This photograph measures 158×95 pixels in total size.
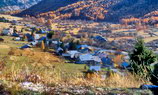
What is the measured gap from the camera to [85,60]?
4341cm

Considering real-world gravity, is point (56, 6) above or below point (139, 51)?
above

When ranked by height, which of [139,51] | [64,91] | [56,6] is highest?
[56,6]

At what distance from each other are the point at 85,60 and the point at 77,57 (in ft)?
10.7

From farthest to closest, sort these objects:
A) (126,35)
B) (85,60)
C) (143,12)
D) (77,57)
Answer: (143,12), (126,35), (77,57), (85,60)

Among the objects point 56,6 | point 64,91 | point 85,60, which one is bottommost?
point 85,60

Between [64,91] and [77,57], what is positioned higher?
[64,91]

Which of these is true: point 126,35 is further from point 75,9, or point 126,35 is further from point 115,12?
point 75,9

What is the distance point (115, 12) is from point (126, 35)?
2643 inches

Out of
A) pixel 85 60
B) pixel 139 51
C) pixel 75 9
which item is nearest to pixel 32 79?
pixel 139 51

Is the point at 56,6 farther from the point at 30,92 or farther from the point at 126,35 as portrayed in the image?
the point at 30,92

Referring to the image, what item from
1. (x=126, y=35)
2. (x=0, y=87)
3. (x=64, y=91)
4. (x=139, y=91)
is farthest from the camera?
(x=126, y=35)

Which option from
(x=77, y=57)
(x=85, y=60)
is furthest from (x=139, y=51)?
(x=77, y=57)

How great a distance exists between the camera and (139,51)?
39.2 feet

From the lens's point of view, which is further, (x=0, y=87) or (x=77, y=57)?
(x=77, y=57)
